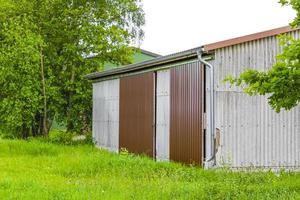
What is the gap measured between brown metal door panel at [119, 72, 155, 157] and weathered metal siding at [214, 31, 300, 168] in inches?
141

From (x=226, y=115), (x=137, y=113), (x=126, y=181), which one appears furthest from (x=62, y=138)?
(x=126, y=181)

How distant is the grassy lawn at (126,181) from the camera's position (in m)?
9.12

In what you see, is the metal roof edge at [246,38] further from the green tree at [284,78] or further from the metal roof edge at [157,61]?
the green tree at [284,78]

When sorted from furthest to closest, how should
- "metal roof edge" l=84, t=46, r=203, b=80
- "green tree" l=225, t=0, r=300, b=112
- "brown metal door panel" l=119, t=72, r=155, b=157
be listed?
1. "brown metal door panel" l=119, t=72, r=155, b=157
2. "metal roof edge" l=84, t=46, r=203, b=80
3. "green tree" l=225, t=0, r=300, b=112

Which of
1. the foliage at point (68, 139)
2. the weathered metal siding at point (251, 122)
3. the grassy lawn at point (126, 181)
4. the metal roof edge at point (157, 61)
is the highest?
the metal roof edge at point (157, 61)

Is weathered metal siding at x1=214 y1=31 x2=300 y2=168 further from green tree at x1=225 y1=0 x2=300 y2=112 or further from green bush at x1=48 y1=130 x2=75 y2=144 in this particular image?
green bush at x1=48 y1=130 x2=75 y2=144

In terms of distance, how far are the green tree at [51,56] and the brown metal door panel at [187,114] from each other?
9.75 meters

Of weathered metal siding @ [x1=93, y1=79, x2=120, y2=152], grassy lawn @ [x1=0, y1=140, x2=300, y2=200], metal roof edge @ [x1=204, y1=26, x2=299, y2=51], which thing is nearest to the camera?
grassy lawn @ [x1=0, y1=140, x2=300, y2=200]

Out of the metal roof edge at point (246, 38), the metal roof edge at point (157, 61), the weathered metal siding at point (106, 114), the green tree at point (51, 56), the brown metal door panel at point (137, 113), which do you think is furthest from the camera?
the green tree at point (51, 56)

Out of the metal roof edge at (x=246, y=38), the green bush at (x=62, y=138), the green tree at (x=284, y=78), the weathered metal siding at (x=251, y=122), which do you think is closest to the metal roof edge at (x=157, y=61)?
the metal roof edge at (x=246, y=38)

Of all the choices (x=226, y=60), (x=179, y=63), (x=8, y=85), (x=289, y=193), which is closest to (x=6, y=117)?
(x=8, y=85)

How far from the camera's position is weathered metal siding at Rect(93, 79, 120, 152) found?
19.6 m

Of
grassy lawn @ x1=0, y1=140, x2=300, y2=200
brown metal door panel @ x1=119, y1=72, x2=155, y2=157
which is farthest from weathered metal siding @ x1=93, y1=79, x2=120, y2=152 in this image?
grassy lawn @ x1=0, y1=140, x2=300, y2=200

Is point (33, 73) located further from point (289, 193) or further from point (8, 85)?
point (289, 193)
